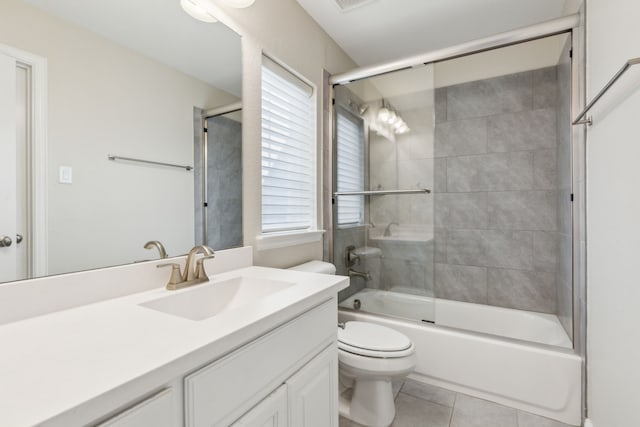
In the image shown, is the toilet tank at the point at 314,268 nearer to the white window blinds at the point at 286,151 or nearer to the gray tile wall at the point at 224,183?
the white window blinds at the point at 286,151

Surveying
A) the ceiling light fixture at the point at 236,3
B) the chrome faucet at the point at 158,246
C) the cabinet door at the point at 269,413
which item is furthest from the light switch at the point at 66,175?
the ceiling light fixture at the point at 236,3

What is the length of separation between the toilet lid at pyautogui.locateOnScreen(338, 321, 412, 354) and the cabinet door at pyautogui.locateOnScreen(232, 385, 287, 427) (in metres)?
0.73

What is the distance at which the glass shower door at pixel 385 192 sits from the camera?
7.14ft

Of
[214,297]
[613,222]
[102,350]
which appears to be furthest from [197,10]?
[613,222]

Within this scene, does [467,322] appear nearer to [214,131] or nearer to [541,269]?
[541,269]

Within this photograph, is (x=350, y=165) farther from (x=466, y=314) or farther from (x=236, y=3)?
(x=466, y=314)

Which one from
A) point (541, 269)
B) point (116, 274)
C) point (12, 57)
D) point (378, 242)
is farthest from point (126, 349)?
point (541, 269)

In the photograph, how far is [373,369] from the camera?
1.44 m

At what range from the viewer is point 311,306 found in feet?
3.21

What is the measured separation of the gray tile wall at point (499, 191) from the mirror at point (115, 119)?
6.42 ft

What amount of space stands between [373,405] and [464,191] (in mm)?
1793

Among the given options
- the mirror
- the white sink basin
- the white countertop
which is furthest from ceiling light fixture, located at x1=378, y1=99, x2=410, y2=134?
the white countertop

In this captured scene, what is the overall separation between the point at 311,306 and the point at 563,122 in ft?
6.77

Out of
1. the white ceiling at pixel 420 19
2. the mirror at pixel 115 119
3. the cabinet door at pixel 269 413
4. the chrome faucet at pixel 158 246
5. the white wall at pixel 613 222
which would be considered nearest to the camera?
the cabinet door at pixel 269 413
